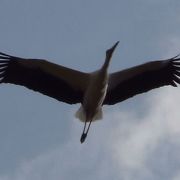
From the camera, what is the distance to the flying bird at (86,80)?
20.1 metres

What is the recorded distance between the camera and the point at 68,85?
2055 centimetres

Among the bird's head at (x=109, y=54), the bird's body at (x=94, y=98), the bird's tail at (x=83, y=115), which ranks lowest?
the bird's tail at (x=83, y=115)

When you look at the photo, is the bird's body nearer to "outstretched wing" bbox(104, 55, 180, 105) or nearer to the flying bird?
the flying bird

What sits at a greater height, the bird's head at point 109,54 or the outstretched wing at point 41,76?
the bird's head at point 109,54

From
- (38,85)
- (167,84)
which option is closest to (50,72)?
(38,85)

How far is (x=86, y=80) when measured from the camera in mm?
20250

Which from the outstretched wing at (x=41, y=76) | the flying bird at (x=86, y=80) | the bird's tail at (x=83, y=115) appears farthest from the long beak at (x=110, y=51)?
the bird's tail at (x=83, y=115)

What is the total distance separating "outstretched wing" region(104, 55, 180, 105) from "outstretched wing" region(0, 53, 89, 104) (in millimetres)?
511

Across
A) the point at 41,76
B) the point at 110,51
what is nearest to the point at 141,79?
the point at 110,51

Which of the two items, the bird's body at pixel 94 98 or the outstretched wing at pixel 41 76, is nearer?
the bird's body at pixel 94 98

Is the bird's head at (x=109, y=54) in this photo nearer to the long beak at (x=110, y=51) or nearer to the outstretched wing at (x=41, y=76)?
the long beak at (x=110, y=51)

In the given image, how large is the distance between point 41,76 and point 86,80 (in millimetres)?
691

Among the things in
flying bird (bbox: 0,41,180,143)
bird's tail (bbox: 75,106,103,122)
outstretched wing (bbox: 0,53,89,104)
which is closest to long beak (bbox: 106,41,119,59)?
flying bird (bbox: 0,41,180,143)

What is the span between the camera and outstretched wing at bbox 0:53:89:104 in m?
20.2
